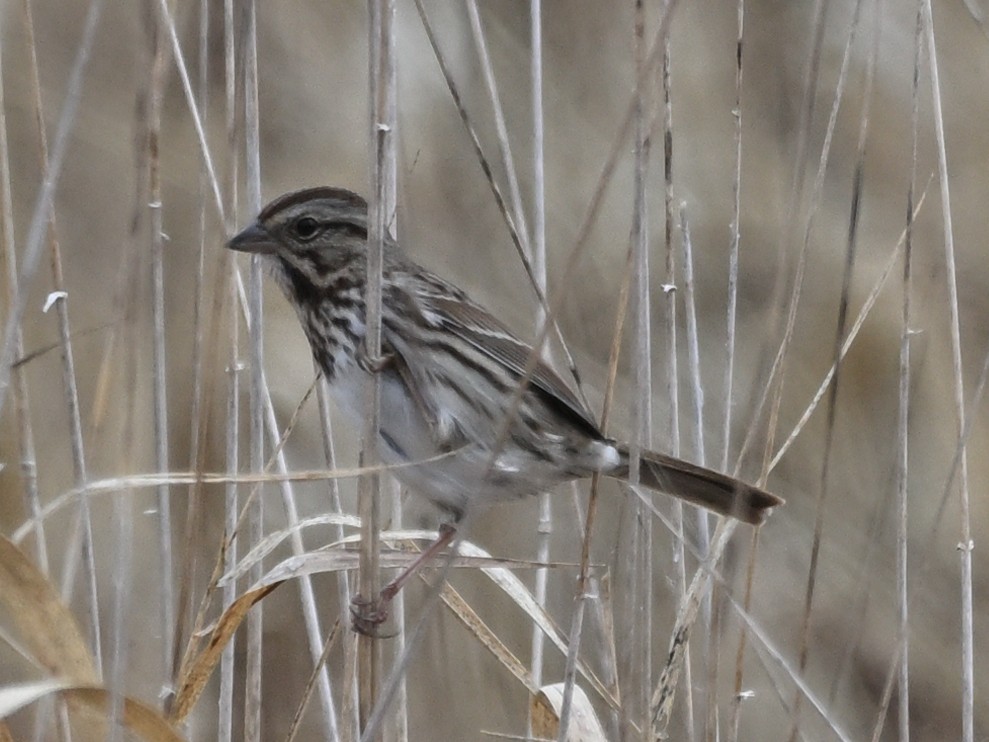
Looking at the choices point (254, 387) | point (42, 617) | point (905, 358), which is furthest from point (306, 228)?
point (905, 358)

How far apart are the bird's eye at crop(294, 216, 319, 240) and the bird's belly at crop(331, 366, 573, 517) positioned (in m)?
0.27

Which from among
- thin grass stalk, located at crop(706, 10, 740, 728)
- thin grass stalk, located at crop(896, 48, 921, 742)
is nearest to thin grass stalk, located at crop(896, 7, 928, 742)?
thin grass stalk, located at crop(896, 48, 921, 742)

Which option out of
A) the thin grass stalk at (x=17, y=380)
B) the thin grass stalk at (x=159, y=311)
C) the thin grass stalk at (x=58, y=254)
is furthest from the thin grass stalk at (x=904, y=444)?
the thin grass stalk at (x=17, y=380)

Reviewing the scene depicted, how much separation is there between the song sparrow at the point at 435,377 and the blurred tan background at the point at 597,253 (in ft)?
3.43

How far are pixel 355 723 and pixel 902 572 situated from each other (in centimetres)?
96

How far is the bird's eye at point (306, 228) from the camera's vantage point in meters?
2.39

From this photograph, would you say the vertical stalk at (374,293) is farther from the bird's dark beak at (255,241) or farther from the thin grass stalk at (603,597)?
the bird's dark beak at (255,241)

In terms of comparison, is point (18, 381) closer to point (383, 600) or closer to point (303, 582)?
point (303, 582)

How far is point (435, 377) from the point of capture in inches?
96.3

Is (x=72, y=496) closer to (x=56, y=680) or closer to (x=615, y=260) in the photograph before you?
(x=56, y=680)

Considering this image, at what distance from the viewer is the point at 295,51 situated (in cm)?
409

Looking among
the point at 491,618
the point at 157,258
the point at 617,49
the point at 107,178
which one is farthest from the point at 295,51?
the point at 157,258

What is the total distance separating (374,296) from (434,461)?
61 centimetres

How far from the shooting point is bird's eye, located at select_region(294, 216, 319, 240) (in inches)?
94.1
